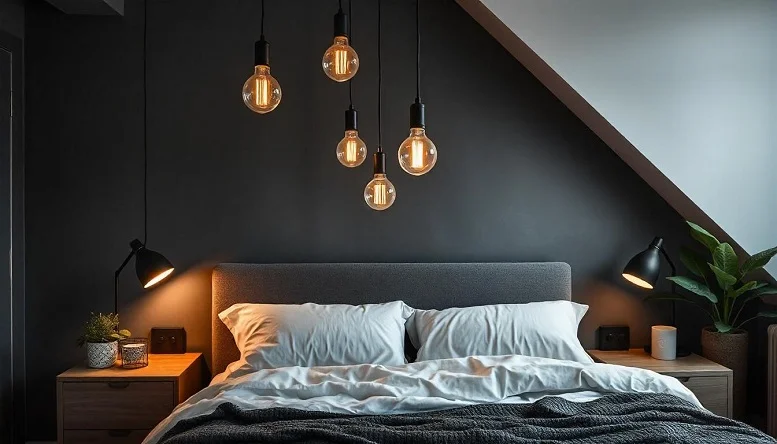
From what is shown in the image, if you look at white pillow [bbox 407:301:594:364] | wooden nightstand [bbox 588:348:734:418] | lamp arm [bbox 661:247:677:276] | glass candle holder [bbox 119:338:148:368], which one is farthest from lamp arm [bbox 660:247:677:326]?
glass candle holder [bbox 119:338:148:368]

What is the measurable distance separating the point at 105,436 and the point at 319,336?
3.42 feet

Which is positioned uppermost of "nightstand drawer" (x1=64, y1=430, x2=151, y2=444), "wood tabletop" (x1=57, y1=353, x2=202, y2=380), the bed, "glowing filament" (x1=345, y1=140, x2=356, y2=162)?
"glowing filament" (x1=345, y1=140, x2=356, y2=162)

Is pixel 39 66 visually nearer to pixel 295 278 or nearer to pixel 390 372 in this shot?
pixel 295 278

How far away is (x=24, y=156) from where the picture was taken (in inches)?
145

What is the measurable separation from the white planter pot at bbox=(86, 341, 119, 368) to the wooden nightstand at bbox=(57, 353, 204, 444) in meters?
0.07

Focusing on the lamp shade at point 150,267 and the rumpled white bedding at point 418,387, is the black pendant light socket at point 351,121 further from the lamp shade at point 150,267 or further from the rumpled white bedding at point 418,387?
the lamp shade at point 150,267

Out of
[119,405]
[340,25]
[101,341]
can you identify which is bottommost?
[119,405]

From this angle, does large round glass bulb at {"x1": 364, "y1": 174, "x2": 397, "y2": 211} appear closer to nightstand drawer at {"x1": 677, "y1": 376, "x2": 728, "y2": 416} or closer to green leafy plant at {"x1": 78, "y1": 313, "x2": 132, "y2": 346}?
green leafy plant at {"x1": 78, "y1": 313, "x2": 132, "y2": 346}

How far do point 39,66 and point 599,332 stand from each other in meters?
3.08

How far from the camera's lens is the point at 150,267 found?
340 centimetres

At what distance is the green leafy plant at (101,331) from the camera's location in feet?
11.2

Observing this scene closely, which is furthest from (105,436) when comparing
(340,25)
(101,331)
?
(340,25)

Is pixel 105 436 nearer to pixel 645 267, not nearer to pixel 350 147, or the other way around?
pixel 350 147

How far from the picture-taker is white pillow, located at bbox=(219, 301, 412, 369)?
329cm
